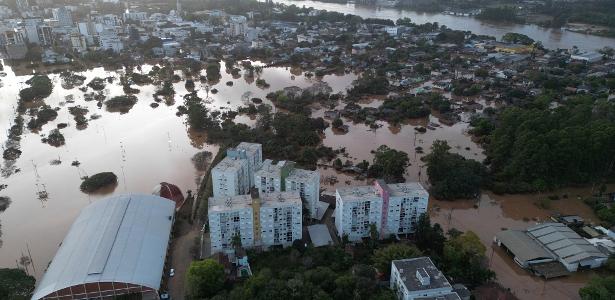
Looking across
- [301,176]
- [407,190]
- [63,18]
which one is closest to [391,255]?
[407,190]

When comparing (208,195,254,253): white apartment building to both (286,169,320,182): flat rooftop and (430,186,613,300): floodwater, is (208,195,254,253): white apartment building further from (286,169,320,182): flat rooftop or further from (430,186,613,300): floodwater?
(430,186,613,300): floodwater

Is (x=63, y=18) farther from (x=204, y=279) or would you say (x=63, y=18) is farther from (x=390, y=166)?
(x=204, y=279)

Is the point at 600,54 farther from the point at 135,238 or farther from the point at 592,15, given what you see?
the point at 135,238

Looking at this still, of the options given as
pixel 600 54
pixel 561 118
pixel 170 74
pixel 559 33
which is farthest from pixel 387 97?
pixel 559 33

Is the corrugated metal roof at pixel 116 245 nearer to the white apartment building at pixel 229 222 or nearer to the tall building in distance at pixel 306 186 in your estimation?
the white apartment building at pixel 229 222

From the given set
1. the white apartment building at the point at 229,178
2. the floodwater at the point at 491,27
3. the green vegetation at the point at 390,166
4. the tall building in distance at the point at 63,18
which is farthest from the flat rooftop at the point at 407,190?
the tall building in distance at the point at 63,18
